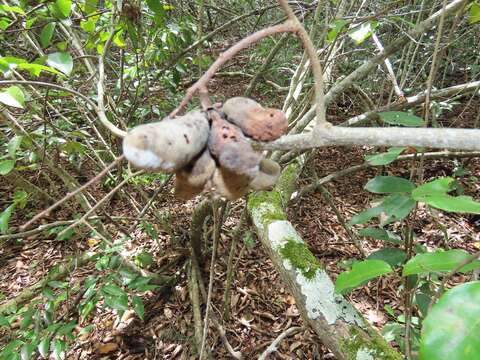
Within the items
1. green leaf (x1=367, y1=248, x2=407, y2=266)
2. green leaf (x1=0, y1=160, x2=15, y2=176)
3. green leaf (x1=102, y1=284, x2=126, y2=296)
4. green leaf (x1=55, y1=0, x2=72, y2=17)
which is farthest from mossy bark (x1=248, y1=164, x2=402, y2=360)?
green leaf (x1=55, y1=0, x2=72, y2=17)

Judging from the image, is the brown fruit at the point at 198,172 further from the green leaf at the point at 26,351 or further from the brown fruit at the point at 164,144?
the green leaf at the point at 26,351

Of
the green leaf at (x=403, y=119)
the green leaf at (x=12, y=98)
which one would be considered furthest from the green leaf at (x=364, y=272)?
the green leaf at (x=12, y=98)

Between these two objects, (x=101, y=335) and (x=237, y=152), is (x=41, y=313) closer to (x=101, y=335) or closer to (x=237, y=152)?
(x=101, y=335)

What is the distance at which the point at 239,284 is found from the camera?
2582 millimetres

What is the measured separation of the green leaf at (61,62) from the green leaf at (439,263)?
118cm

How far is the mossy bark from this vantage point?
1.21 meters

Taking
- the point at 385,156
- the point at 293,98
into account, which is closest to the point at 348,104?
the point at 293,98

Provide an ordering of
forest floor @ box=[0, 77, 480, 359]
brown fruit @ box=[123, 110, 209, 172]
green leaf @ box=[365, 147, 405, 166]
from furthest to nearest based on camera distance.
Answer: forest floor @ box=[0, 77, 480, 359]
green leaf @ box=[365, 147, 405, 166]
brown fruit @ box=[123, 110, 209, 172]

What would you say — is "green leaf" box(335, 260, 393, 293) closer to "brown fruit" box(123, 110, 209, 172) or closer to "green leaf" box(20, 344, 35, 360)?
"brown fruit" box(123, 110, 209, 172)

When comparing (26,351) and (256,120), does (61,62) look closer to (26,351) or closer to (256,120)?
(256,120)

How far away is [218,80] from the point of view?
15.7 feet

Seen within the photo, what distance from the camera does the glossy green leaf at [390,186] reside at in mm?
1143

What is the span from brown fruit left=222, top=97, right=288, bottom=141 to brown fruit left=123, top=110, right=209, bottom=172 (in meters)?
0.08

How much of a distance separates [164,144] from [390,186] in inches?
36.7
